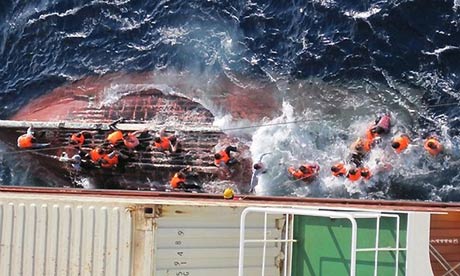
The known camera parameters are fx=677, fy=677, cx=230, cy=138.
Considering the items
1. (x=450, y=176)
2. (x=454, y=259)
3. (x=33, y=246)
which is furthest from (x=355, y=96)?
(x=33, y=246)

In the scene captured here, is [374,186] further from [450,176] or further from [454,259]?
[454,259]

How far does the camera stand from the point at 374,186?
1938 cm

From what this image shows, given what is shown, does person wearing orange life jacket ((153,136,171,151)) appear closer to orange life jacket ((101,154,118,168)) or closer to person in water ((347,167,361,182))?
orange life jacket ((101,154,118,168))

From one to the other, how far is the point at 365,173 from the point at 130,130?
7.53 m

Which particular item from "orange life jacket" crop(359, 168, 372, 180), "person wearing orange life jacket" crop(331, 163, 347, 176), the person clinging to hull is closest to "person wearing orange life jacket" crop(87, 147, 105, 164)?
the person clinging to hull

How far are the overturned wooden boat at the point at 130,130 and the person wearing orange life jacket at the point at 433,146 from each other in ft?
17.4

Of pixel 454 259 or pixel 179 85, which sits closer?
pixel 454 259

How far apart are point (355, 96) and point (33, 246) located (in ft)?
35.3

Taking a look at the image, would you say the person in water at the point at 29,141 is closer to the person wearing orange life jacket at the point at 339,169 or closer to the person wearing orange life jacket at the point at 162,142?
the person wearing orange life jacket at the point at 162,142

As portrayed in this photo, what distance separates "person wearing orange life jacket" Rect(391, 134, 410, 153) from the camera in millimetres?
18781

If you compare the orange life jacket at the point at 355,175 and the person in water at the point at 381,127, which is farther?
the orange life jacket at the point at 355,175

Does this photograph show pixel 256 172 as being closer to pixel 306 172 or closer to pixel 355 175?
pixel 306 172

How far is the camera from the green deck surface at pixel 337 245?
10734 millimetres

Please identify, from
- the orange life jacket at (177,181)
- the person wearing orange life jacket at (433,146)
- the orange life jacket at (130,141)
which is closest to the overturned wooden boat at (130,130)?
the orange life jacket at (130,141)
